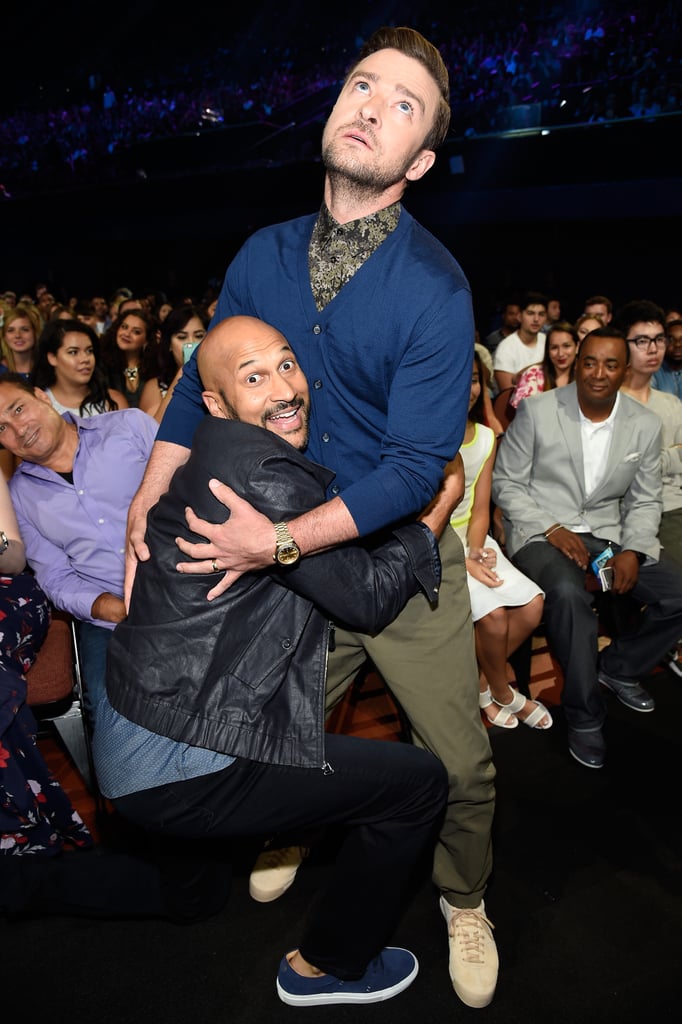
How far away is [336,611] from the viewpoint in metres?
1.62

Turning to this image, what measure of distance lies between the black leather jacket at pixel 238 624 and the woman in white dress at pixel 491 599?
1.47 metres

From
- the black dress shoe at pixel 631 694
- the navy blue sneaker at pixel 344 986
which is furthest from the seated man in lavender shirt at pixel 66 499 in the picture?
the black dress shoe at pixel 631 694

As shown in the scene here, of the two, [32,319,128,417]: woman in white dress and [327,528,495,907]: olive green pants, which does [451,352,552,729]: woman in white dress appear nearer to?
[327,528,495,907]: olive green pants

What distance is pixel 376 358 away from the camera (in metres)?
1.74

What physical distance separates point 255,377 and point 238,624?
1.81 feet

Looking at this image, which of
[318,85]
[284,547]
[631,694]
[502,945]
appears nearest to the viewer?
[284,547]

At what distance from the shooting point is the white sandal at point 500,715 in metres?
3.14

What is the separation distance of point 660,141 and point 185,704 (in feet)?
36.3

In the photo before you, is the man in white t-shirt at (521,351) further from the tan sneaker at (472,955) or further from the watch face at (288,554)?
the watch face at (288,554)

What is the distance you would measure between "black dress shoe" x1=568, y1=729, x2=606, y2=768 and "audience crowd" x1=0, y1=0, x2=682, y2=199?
967 centimetres

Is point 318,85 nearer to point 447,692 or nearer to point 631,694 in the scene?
point 631,694

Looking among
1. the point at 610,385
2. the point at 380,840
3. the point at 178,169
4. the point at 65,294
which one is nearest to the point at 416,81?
the point at 380,840

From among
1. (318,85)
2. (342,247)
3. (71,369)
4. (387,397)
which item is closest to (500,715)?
(387,397)

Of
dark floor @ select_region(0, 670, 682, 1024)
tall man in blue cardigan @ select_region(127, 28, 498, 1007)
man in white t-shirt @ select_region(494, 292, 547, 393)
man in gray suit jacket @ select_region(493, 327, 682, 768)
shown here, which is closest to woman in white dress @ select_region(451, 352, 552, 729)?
man in gray suit jacket @ select_region(493, 327, 682, 768)
